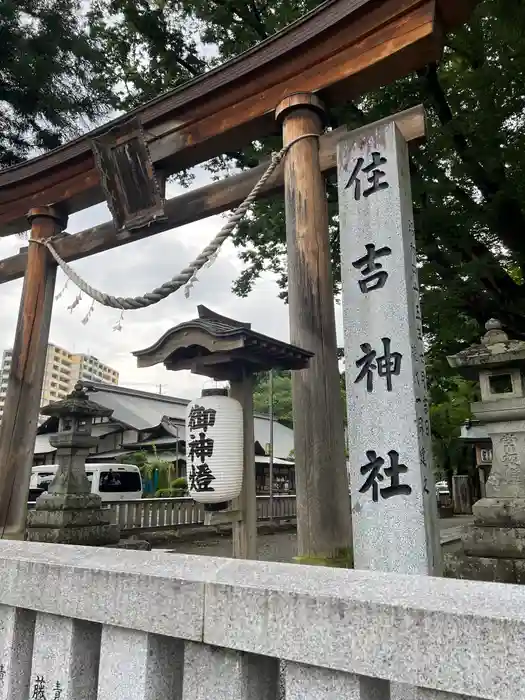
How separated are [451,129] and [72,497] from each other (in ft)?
27.9

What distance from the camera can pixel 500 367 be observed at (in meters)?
6.94

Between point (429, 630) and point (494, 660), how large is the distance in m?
0.13

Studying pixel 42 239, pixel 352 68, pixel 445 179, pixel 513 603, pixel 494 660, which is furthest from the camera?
pixel 445 179

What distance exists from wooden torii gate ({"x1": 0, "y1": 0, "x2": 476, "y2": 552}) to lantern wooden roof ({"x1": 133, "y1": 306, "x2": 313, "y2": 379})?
13.3 inches

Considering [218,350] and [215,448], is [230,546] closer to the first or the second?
[215,448]

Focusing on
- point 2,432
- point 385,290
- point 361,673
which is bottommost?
point 361,673

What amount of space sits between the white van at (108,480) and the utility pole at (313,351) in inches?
495

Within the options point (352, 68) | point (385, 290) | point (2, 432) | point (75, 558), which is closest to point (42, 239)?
point (2, 432)

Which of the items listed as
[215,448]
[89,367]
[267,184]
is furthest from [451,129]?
[89,367]

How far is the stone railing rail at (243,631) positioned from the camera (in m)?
1.12

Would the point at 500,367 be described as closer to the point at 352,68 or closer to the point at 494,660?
the point at 352,68

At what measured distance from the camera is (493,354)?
271 inches

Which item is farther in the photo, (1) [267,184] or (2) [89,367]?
(2) [89,367]

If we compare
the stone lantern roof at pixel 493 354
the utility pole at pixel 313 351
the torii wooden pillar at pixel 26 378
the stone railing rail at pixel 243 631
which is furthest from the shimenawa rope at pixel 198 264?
the stone lantern roof at pixel 493 354
